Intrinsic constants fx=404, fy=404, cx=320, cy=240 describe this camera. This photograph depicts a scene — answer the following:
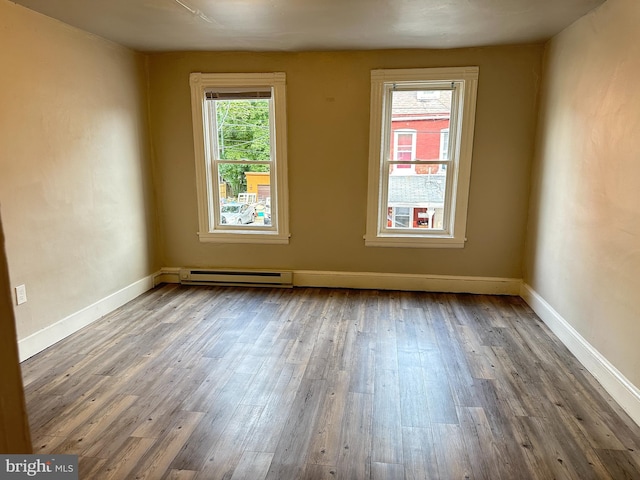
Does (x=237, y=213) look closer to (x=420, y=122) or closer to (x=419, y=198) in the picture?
(x=419, y=198)

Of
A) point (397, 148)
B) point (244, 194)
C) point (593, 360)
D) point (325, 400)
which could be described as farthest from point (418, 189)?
point (325, 400)

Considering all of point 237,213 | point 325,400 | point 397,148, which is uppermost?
point 397,148

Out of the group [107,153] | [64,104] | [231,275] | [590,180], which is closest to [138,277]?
[231,275]

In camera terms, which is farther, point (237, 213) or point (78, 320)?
point (237, 213)

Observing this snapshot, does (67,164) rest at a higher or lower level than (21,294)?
higher


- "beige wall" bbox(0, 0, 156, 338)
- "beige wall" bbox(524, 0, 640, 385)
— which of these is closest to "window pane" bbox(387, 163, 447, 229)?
"beige wall" bbox(524, 0, 640, 385)

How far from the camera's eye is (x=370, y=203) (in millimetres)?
4152

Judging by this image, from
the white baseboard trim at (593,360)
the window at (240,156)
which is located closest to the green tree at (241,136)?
the window at (240,156)

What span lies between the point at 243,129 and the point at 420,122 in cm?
182

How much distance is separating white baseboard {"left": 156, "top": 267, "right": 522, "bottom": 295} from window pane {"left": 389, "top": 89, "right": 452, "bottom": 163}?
125 centimetres

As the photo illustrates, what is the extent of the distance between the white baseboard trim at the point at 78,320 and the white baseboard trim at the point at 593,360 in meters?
3.53

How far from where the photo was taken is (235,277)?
441cm

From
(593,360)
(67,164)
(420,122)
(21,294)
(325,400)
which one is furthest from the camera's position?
(420,122)

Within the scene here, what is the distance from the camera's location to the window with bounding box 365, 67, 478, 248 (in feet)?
12.7
